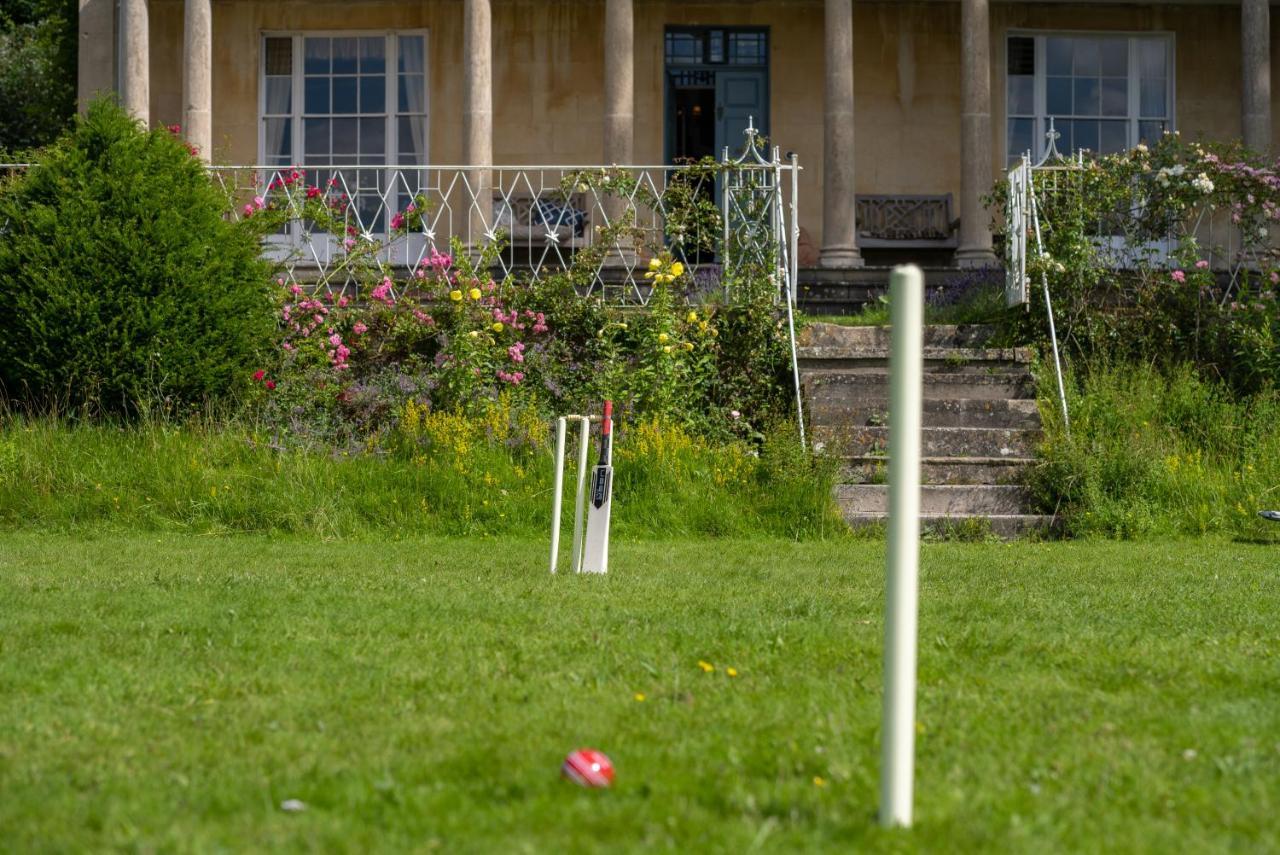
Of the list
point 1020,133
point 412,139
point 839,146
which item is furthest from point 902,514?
point 1020,133

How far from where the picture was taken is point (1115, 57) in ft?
61.9

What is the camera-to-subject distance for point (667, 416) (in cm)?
1147

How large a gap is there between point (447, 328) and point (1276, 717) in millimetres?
8656

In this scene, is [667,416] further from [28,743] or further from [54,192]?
[28,743]

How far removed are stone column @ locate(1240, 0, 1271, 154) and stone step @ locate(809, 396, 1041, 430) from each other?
6.99 metres

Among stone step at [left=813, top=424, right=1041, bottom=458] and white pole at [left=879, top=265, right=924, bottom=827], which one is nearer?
white pole at [left=879, top=265, right=924, bottom=827]

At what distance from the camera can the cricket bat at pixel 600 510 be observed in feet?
24.8

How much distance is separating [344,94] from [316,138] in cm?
62

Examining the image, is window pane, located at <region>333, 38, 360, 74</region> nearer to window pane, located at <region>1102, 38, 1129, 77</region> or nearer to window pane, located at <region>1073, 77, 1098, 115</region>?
window pane, located at <region>1073, 77, 1098, 115</region>

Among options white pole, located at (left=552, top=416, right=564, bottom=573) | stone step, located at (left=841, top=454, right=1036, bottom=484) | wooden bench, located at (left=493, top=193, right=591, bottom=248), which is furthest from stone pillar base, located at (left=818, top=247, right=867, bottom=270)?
white pole, located at (left=552, top=416, right=564, bottom=573)

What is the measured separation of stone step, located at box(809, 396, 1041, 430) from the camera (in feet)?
37.9

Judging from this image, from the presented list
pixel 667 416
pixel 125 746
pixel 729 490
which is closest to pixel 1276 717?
pixel 125 746

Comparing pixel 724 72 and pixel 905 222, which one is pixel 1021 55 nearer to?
pixel 905 222

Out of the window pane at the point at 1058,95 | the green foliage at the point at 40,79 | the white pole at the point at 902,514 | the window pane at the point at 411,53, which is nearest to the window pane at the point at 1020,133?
the window pane at the point at 1058,95
